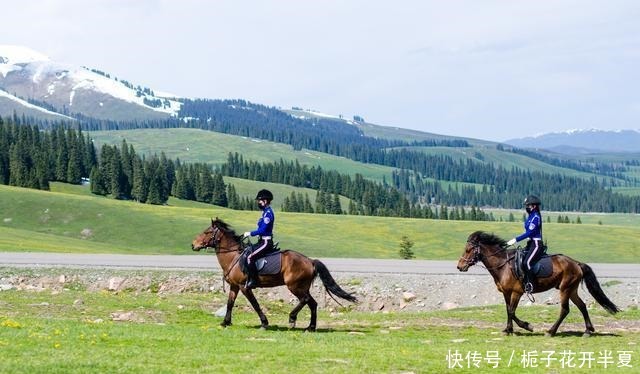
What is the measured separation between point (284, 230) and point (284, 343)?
76.6m

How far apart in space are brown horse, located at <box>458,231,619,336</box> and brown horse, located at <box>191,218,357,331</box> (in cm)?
464

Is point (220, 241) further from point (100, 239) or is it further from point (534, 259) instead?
point (100, 239)

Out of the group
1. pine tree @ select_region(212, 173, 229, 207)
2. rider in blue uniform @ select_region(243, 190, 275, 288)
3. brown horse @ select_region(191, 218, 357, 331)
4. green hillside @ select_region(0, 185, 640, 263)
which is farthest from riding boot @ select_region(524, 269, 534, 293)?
pine tree @ select_region(212, 173, 229, 207)

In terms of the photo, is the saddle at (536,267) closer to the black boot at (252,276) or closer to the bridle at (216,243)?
the black boot at (252,276)

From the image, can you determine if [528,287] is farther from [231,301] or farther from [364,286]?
[364,286]

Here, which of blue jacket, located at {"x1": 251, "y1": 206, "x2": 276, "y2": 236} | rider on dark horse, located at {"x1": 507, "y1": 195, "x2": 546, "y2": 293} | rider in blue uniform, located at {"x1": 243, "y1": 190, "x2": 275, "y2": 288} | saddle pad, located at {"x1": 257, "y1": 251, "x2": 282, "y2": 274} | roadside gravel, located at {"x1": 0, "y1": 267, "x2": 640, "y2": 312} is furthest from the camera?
roadside gravel, located at {"x1": 0, "y1": 267, "x2": 640, "y2": 312}

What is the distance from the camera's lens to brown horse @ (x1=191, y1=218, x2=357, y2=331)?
2261 centimetres

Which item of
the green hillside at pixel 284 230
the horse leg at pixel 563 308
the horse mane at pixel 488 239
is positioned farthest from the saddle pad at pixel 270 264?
the green hillside at pixel 284 230

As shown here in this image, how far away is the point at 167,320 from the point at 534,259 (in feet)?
41.6

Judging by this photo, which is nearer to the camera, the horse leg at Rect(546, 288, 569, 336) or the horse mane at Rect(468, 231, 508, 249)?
the horse leg at Rect(546, 288, 569, 336)

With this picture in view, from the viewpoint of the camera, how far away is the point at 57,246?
6931 centimetres

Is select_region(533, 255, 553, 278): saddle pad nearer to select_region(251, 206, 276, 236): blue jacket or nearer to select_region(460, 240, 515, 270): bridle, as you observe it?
select_region(460, 240, 515, 270): bridle

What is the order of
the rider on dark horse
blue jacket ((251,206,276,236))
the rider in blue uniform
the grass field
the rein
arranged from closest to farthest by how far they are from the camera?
the grass field, blue jacket ((251,206,276,236)), the rider in blue uniform, the rider on dark horse, the rein

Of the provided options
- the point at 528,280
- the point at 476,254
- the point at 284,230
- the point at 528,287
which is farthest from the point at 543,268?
the point at 284,230
